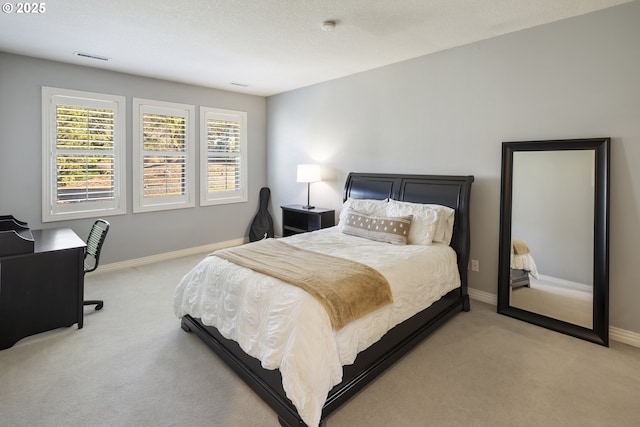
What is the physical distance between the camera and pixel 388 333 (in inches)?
93.3

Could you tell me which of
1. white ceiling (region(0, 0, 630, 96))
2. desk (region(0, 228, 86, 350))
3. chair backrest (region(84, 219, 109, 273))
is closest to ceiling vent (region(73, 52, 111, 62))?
white ceiling (region(0, 0, 630, 96))

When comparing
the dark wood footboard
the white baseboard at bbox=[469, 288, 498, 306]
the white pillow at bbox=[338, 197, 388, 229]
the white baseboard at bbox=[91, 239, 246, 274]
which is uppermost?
the white pillow at bbox=[338, 197, 388, 229]

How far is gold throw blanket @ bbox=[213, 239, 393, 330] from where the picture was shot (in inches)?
77.3

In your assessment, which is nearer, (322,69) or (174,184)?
(322,69)

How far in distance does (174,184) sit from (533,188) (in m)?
4.58

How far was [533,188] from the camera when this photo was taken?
3045mm

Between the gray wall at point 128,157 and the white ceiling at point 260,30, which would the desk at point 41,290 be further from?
the white ceiling at point 260,30

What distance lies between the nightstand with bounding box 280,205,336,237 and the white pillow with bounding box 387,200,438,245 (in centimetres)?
146

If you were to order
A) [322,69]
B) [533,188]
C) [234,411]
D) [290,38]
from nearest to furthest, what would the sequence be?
1. [234,411]
2. [533,188]
3. [290,38]
4. [322,69]

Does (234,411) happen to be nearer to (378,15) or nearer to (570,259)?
(570,259)

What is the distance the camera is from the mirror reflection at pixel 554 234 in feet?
9.15

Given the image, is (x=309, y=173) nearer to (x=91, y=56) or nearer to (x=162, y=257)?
(x=162, y=257)

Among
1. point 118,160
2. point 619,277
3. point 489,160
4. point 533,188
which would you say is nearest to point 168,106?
point 118,160

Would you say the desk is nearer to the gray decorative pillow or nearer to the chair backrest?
the chair backrest
